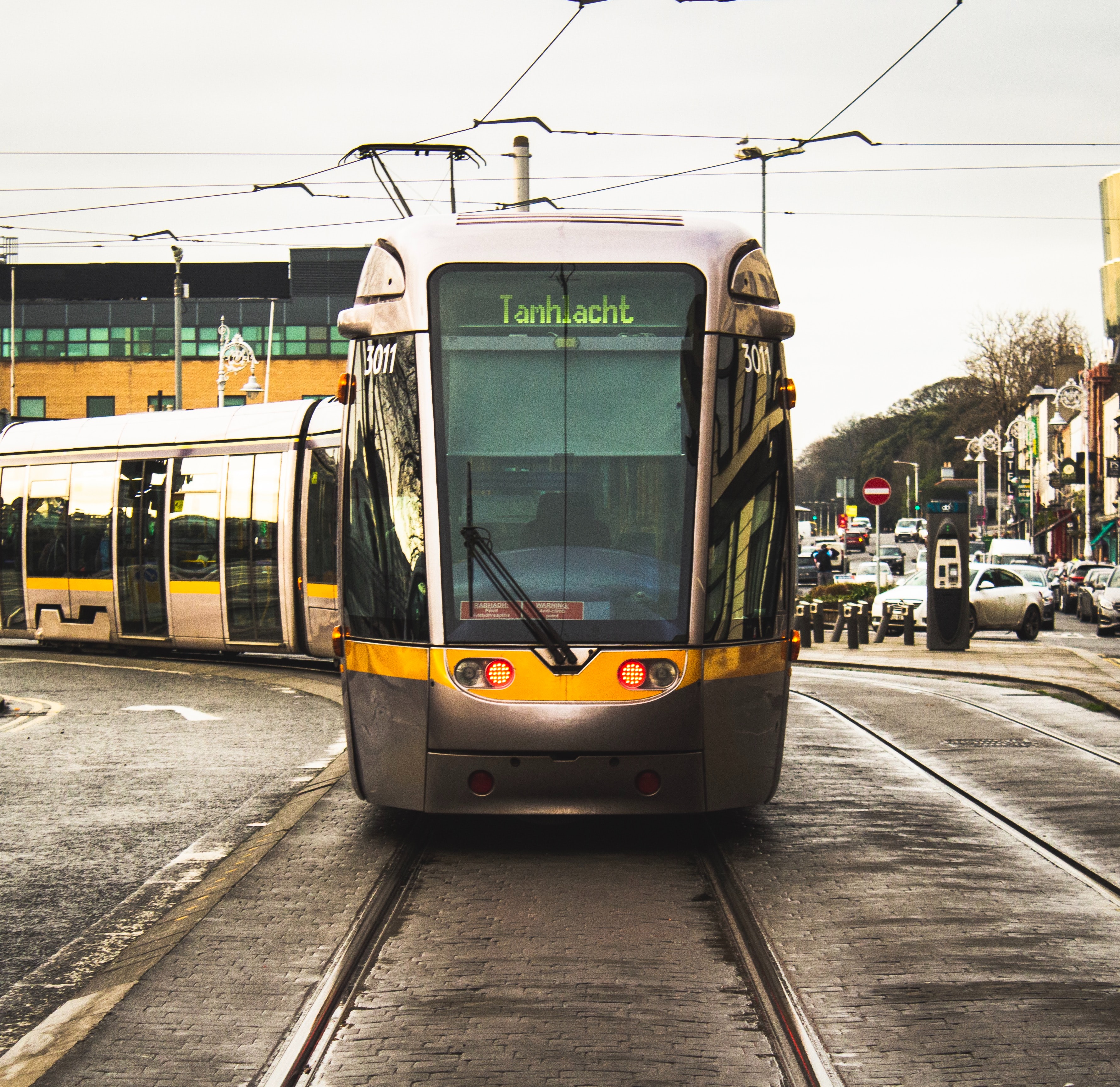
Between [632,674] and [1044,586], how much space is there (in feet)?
103

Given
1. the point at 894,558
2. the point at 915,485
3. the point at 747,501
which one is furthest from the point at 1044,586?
the point at 915,485

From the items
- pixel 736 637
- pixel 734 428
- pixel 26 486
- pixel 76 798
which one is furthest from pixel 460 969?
pixel 26 486

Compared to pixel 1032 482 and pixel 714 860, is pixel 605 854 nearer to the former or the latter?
pixel 714 860

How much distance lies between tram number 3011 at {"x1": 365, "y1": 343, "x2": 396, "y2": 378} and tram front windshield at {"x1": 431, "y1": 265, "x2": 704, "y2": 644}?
0.25 m

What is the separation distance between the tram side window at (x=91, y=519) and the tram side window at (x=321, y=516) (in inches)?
158

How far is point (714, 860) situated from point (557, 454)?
6.89ft

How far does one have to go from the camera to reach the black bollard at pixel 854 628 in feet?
84.5

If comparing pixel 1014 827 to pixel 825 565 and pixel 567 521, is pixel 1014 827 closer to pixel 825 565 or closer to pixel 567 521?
pixel 567 521

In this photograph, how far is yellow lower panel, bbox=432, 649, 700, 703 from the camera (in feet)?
23.0

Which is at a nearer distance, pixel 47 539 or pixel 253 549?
pixel 253 549

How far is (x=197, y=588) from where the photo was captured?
751 inches

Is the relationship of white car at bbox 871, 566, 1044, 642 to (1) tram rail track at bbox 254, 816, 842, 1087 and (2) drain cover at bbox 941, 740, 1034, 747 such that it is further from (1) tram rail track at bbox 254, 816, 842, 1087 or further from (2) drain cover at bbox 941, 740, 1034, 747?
(1) tram rail track at bbox 254, 816, 842, 1087

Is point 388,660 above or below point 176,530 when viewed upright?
below

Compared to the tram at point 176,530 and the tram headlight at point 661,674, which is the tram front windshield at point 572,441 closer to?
the tram headlight at point 661,674
